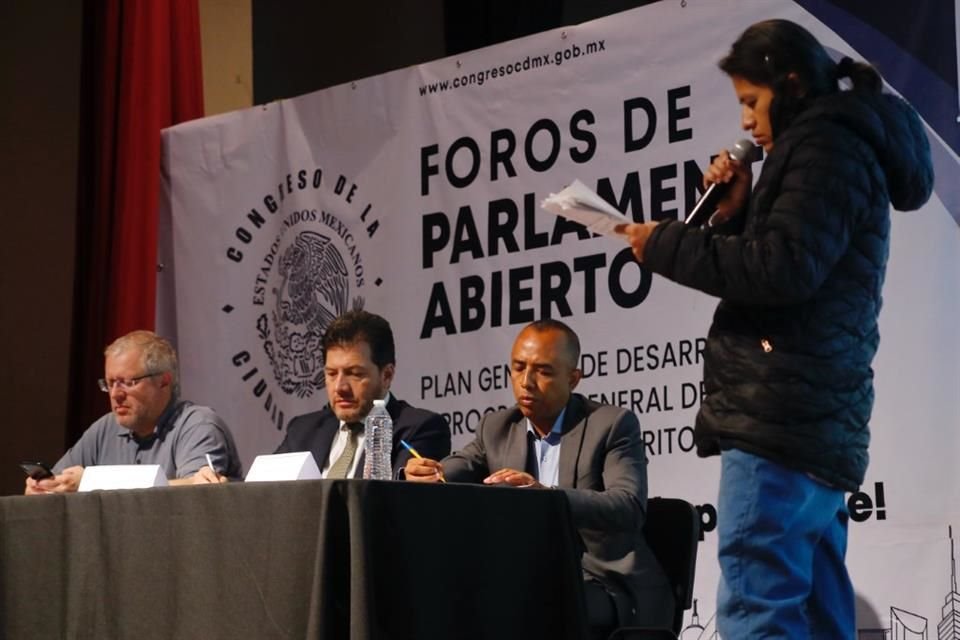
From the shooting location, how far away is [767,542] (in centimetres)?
229

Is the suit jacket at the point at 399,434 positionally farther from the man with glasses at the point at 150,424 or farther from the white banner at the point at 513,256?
the white banner at the point at 513,256

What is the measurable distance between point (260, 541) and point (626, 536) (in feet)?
3.08

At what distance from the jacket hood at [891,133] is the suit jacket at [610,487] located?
0.82m

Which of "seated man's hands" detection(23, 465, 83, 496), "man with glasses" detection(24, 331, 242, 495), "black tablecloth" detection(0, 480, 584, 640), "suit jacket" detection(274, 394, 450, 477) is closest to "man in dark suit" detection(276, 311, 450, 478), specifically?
"suit jacket" detection(274, 394, 450, 477)

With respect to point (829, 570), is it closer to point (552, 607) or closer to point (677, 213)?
point (552, 607)

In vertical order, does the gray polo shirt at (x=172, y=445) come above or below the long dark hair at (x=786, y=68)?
below

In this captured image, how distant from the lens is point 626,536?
299 cm

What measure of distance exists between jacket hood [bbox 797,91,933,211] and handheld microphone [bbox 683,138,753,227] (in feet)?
0.47

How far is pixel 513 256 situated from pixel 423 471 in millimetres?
1846

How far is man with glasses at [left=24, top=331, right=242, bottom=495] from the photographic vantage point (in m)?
3.80

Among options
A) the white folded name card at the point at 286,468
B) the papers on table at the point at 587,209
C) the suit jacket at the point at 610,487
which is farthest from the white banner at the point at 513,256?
the white folded name card at the point at 286,468

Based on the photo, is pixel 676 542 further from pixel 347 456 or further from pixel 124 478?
pixel 124 478

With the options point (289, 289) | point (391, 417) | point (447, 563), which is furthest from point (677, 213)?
point (447, 563)

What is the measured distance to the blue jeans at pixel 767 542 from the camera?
2293mm
